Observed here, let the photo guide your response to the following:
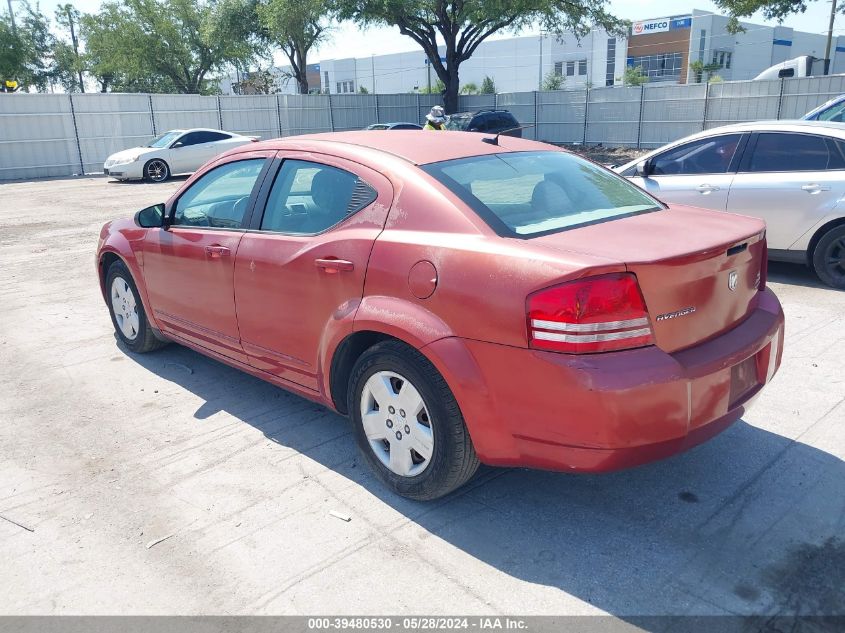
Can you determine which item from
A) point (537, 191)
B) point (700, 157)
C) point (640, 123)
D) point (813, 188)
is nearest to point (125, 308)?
point (537, 191)

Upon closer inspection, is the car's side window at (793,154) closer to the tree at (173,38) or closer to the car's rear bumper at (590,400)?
the car's rear bumper at (590,400)

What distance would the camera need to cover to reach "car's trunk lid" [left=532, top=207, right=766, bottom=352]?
274 cm

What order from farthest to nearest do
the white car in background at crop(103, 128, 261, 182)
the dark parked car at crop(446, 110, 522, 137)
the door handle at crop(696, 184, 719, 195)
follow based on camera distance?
the dark parked car at crop(446, 110, 522, 137), the white car in background at crop(103, 128, 261, 182), the door handle at crop(696, 184, 719, 195)

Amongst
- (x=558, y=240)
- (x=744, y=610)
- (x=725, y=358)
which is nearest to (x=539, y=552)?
(x=744, y=610)

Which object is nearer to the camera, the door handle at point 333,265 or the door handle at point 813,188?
the door handle at point 333,265

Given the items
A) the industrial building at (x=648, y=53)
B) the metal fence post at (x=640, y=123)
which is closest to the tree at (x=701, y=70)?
the industrial building at (x=648, y=53)

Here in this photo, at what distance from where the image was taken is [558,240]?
9.66ft

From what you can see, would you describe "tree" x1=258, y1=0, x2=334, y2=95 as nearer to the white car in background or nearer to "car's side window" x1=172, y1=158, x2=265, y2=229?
the white car in background

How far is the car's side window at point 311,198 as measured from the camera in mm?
3531

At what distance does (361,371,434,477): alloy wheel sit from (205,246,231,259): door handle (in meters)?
1.35

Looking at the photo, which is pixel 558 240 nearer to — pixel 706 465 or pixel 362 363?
pixel 362 363

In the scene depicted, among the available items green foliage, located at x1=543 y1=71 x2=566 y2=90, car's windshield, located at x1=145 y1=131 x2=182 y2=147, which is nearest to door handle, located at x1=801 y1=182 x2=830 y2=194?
car's windshield, located at x1=145 y1=131 x2=182 y2=147

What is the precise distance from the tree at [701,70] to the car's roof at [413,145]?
228 feet

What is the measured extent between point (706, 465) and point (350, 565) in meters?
1.93
